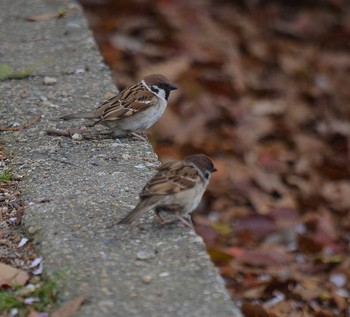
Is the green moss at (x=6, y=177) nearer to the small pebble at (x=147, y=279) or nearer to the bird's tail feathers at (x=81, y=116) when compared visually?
the bird's tail feathers at (x=81, y=116)

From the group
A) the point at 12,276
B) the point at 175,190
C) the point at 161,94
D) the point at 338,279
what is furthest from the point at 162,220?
the point at 338,279

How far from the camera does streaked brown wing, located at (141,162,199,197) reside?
4.18 metres

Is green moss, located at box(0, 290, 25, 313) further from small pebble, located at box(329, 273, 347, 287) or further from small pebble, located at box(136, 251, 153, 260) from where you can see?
small pebble, located at box(329, 273, 347, 287)

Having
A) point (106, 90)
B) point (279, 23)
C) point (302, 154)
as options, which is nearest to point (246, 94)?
point (302, 154)

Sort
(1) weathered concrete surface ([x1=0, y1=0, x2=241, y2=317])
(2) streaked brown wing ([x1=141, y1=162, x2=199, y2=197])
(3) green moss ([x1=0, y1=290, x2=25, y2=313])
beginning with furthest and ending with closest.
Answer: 1. (2) streaked brown wing ([x1=141, y1=162, x2=199, y2=197])
2. (3) green moss ([x1=0, y1=290, x2=25, y2=313])
3. (1) weathered concrete surface ([x1=0, y1=0, x2=241, y2=317])

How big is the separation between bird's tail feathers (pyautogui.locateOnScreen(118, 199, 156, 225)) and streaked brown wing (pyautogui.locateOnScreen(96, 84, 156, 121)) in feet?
4.86

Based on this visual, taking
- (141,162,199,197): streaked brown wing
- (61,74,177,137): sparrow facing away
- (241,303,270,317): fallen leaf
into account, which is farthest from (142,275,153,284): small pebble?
(61,74,177,137): sparrow facing away

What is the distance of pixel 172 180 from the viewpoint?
4.28 meters

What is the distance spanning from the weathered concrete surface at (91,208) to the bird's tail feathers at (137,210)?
0.26ft

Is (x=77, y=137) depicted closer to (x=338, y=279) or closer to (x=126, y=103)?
(x=126, y=103)

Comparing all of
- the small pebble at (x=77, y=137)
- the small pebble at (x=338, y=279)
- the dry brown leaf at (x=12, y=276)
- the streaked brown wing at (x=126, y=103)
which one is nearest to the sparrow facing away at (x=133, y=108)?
the streaked brown wing at (x=126, y=103)

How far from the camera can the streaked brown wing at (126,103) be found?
5.52m

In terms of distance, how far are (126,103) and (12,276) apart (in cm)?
199

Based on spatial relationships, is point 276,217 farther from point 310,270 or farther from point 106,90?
point 106,90
